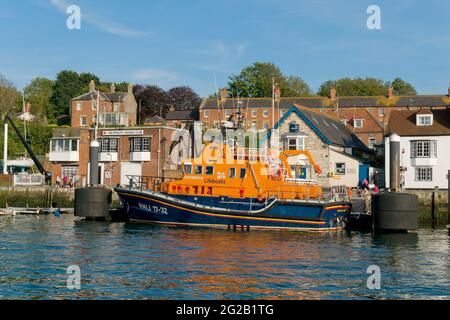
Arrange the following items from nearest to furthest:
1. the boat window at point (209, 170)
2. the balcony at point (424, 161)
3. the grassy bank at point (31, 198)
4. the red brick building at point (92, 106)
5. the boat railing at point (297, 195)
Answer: the boat railing at point (297, 195), the boat window at point (209, 170), the balcony at point (424, 161), the grassy bank at point (31, 198), the red brick building at point (92, 106)

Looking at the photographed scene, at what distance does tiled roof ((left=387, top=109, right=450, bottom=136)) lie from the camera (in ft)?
149

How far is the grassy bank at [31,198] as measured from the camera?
4659 cm

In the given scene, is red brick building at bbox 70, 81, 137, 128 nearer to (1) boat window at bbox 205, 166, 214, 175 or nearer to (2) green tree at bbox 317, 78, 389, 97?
(2) green tree at bbox 317, 78, 389, 97

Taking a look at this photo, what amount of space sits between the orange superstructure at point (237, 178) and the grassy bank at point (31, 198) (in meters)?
14.2

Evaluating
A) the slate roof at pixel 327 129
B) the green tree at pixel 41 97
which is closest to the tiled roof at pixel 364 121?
the slate roof at pixel 327 129

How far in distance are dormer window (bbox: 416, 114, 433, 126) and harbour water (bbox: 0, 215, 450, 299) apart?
15503 millimetres

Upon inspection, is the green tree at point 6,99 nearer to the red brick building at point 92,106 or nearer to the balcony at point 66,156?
the red brick building at point 92,106

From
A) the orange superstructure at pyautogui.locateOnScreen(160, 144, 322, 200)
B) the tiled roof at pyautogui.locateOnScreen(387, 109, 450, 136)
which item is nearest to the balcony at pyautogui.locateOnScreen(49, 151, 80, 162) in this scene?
the orange superstructure at pyautogui.locateOnScreen(160, 144, 322, 200)

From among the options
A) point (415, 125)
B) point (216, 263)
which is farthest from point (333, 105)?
point (216, 263)

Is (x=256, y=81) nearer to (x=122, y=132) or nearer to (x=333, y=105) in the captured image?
(x=333, y=105)

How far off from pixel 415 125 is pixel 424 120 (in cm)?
72

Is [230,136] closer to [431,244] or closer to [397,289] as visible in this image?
[431,244]
